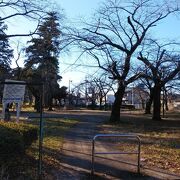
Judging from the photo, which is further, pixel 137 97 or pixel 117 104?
pixel 137 97

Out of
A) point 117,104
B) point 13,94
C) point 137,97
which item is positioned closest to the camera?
point 13,94

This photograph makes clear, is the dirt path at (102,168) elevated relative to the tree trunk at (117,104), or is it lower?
lower

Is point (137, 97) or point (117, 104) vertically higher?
point (137, 97)

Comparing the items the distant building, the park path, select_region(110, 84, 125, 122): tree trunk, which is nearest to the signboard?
the park path

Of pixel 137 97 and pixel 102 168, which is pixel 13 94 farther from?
pixel 137 97

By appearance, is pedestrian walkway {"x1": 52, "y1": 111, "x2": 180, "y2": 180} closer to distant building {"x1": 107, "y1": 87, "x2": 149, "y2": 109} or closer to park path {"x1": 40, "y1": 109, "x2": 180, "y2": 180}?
park path {"x1": 40, "y1": 109, "x2": 180, "y2": 180}

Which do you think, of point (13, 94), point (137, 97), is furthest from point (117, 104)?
point (137, 97)

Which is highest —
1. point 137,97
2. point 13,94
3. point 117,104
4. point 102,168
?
point 137,97

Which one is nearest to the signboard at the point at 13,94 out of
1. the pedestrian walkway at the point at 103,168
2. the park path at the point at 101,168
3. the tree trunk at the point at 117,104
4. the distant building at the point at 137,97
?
the park path at the point at 101,168

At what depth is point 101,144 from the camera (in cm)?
1752

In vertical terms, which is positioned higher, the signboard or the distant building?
the distant building

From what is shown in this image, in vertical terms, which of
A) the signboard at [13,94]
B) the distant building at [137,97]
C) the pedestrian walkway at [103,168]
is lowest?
the pedestrian walkway at [103,168]

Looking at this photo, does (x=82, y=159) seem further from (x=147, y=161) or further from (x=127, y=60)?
(x=127, y=60)

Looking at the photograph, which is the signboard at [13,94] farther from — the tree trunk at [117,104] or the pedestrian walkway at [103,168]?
the tree trunk at [117,104]
